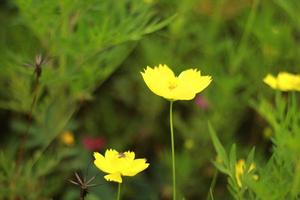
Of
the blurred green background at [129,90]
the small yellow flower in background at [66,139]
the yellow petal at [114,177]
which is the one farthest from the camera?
the small yellow flower in background at [66,139]

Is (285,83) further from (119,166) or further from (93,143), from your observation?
(93,143)

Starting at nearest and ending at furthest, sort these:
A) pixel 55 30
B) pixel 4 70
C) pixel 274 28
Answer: pixel 55 30 → pixel 4 70 → pixel 274 28

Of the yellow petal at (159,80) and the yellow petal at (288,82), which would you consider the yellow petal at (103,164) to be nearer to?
the yellow petal at (159,80)

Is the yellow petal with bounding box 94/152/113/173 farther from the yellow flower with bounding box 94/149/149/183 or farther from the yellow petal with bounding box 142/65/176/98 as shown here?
the yellow petal with bounding box 142/65/176/98

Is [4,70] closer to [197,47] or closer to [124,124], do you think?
[124,124]

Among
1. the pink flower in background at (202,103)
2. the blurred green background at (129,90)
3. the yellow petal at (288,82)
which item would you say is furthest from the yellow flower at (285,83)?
the pink flower in background at (202,103)

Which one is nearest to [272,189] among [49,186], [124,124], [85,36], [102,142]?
[85,36]

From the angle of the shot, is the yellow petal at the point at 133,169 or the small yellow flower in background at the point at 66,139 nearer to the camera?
the yellow petal at the point at 133,169
